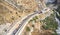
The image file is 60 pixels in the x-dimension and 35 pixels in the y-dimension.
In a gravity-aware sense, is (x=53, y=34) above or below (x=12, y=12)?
below

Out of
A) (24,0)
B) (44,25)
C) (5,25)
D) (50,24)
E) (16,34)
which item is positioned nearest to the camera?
(16,34)

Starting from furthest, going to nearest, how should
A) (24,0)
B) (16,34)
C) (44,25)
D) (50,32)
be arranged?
1. (24,0)
2. (44,25)
3. (50,32)
4. (16,34)

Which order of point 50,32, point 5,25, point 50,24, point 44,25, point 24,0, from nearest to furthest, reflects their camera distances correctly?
point 5,25 → point 50,32 → point 44,25 → point 50,24 → point 24,0

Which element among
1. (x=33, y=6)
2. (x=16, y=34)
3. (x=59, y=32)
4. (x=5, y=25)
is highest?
(x=33, y=6)

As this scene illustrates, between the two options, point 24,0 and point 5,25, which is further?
point 24,0

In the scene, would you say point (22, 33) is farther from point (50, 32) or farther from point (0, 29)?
point (50, 32)

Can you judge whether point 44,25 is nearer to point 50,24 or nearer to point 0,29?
point 50,24

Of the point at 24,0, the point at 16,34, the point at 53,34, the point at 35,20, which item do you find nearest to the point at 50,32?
the point at 53,34

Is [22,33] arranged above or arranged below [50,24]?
below

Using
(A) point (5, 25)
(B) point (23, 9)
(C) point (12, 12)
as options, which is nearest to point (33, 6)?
(B) point (23, 9)
